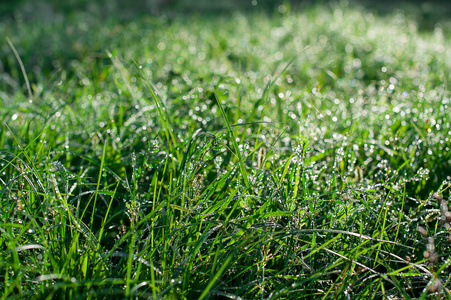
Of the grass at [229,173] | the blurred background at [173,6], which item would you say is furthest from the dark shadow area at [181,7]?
the grass at [229,173]

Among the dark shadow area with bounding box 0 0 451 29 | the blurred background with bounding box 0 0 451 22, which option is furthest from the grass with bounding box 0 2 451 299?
the blurred background with bounding box 0 0 451 22

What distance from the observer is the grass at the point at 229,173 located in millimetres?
957

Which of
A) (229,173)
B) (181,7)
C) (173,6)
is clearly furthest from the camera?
(181,7)

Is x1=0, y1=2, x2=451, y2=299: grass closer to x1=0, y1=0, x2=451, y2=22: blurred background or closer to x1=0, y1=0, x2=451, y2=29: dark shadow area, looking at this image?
x1=0, y1=0, x2=451, y2=29: dark shadow area

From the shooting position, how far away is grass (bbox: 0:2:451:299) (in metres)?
0.96

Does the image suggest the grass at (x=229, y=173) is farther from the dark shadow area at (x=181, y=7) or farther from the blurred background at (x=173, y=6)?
the blurred background at (x=173, y=6)

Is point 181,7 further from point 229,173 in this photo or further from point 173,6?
point 229,173

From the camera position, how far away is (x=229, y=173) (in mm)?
1142

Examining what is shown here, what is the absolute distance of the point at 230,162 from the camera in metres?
1.44

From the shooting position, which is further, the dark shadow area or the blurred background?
the blurred background

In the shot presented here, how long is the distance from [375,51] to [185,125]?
6.53 feet

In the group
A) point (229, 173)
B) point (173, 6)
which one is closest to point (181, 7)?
point (173, 6)

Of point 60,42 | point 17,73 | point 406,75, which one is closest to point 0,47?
point 60,42

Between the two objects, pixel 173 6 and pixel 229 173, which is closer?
pixel 229 173
